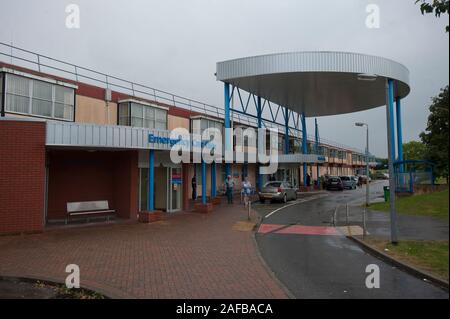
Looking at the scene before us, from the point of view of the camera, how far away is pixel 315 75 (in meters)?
26.1

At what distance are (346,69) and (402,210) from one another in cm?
1045

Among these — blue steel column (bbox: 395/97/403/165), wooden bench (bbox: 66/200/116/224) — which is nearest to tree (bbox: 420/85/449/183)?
blue steel column (bbox: 395/97/403/165)

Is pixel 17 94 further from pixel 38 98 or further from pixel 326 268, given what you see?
pixel 326 268

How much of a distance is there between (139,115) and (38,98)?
5772 millimetres

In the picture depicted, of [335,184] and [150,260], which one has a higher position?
[335,184]

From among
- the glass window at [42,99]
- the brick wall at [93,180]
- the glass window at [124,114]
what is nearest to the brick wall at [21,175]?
the brick wall at [93,180]

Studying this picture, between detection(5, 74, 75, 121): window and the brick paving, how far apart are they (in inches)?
207

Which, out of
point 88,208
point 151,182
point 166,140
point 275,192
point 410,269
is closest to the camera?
point 410,269

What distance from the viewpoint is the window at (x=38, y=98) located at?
14.5 meters

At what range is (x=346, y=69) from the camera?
2506 centimetres

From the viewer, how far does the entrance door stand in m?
18.8

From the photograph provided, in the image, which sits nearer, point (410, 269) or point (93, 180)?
point (410, 269)

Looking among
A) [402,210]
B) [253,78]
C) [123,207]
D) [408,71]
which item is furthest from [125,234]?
[408,71]

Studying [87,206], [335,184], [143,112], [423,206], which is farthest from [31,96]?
[335,184]
